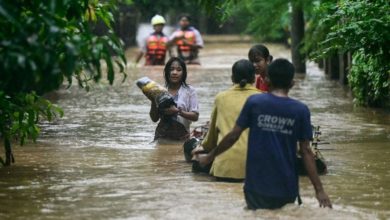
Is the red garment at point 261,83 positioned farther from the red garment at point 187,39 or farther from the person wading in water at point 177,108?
the red garment at point 187,39

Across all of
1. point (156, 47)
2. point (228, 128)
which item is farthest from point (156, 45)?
point (228, 128)

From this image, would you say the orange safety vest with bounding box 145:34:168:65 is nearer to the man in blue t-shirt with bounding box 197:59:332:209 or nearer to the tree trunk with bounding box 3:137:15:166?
the tree trunk with bounding box 3:137:15:166

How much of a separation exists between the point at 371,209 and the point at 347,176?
5.82 feet

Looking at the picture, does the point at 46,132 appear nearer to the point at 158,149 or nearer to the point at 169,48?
the point at 158,149

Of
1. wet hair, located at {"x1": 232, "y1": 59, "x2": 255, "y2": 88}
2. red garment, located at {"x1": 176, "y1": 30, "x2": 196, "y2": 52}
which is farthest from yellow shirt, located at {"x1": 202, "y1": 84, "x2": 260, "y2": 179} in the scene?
red garment, located at {"x1": 176, "y1": 30, "x2": 196, "y2": 52}

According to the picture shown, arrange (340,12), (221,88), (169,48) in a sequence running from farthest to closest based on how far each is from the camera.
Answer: (169,48)
(221,88)
(340,12)

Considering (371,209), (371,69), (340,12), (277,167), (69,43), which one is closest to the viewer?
(69,43)

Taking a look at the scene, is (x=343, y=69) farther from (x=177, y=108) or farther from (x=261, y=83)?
(x=261, y=83)

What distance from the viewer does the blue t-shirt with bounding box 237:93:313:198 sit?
25.7 feet

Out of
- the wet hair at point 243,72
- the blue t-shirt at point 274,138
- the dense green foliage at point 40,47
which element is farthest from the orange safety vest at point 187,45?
the blue t-shirt at point 274,138

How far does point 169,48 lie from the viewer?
28.3 meters

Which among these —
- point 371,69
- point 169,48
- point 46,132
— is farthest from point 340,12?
point 169,48

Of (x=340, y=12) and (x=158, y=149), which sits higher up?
(x=340, y=12)

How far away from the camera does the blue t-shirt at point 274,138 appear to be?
7.85m
